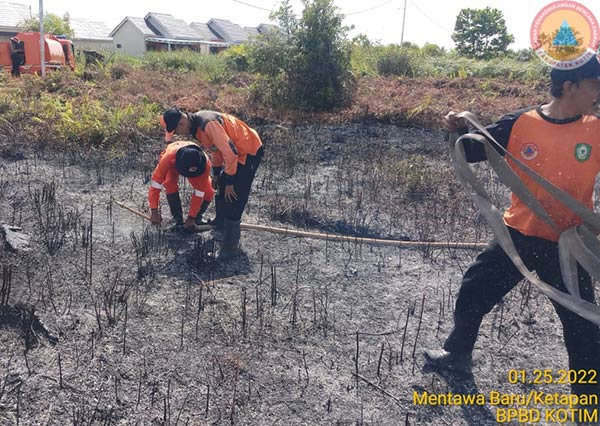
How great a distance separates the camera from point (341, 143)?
934 centimetres

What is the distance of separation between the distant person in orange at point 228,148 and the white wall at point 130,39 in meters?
43.4

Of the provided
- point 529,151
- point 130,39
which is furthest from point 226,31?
point 529,151

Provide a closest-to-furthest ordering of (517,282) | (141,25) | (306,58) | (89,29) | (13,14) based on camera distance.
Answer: (517,282)
(306,58)
(13,14)
(89,29)
(141,25)

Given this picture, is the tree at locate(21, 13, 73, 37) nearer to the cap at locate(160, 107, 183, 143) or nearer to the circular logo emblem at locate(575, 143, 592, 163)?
the cap at locate(160, 107, 183, 143)

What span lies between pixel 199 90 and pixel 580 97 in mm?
11870

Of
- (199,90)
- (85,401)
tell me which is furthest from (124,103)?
(85,401)

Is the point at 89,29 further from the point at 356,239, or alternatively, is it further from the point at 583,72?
the point at 583,72

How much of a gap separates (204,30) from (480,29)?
2733cm

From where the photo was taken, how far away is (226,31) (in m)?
52.8

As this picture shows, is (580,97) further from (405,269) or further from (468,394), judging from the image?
(405,269)

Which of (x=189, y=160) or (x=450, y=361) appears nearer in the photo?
(x=450, y=361)

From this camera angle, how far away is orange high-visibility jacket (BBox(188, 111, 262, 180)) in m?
4.30

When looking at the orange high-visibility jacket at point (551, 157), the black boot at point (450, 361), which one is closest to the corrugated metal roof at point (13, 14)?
the black boot at point (450, 361)

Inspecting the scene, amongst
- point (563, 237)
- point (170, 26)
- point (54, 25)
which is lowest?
point (563, 237)
